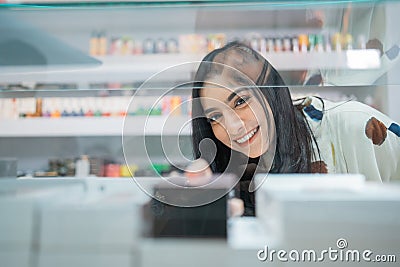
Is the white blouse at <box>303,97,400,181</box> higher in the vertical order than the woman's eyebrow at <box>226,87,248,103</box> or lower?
lower

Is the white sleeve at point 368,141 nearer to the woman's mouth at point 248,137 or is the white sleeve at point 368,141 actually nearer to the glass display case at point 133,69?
the glass display case at point 133,69

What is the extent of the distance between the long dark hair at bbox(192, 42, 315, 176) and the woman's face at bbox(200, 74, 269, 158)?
0.04 feet

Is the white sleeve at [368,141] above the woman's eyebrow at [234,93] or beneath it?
beneath

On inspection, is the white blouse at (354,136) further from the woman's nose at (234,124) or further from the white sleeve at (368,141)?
the woman's nose at (234,124)

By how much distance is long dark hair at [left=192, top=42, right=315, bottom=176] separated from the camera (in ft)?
1.95

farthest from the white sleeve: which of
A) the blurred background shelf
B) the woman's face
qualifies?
the blurred background shelf

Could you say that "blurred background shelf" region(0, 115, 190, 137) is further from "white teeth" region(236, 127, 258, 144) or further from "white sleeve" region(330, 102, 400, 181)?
"white sleeve" region(330, 102, 400, 181)

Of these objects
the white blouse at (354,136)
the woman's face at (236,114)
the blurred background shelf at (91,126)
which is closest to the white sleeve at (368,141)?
the white blouse at (354,136)

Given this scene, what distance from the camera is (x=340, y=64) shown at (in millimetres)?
641

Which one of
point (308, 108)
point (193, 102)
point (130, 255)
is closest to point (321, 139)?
point (308, 108)

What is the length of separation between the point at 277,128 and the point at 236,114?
0.07 meters

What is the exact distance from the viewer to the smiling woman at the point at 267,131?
1.94 ft

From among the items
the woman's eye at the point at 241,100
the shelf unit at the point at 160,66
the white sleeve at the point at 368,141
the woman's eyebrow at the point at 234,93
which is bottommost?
the white sleeve at the point at 368,141

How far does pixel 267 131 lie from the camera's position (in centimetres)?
60
